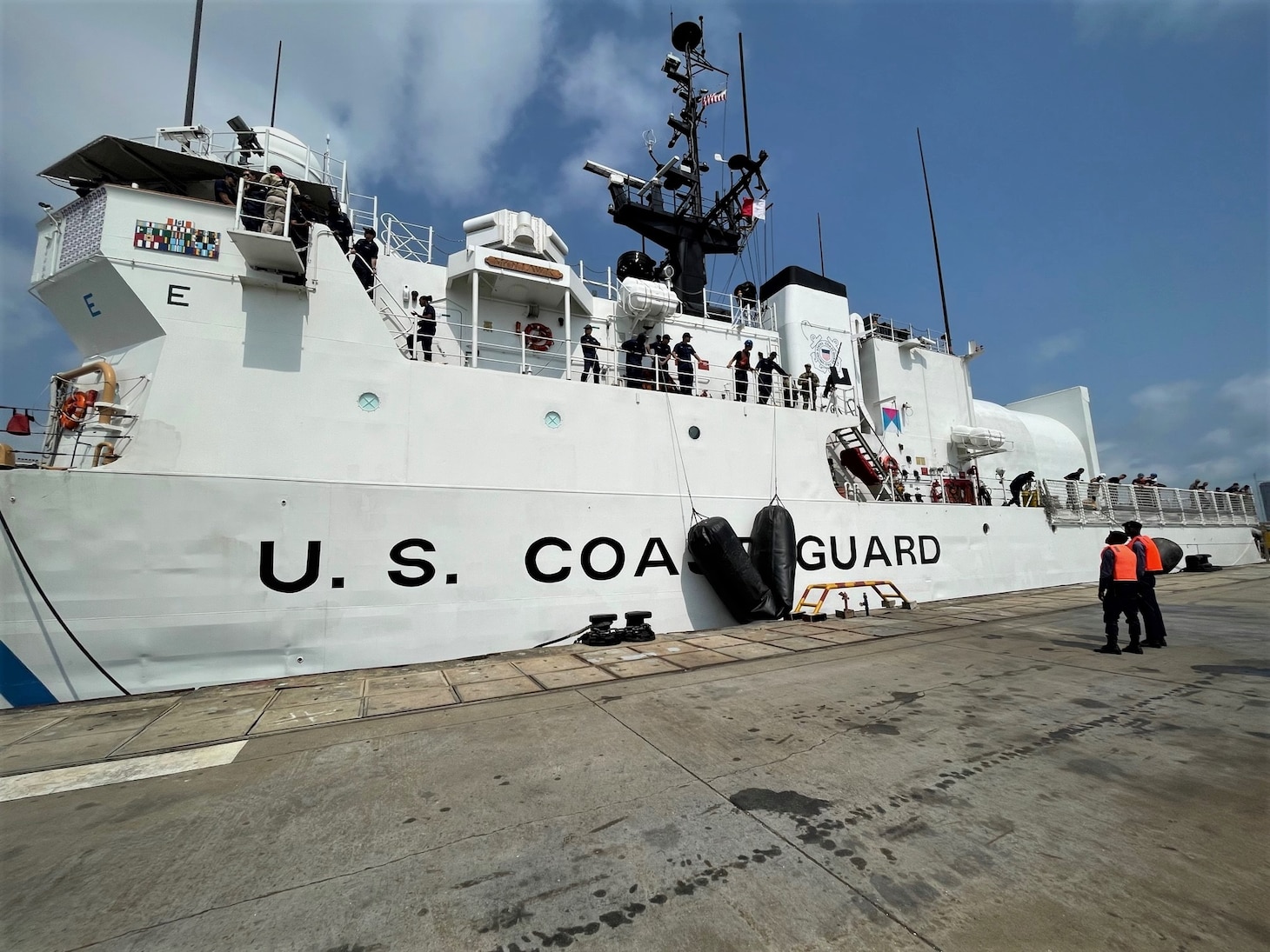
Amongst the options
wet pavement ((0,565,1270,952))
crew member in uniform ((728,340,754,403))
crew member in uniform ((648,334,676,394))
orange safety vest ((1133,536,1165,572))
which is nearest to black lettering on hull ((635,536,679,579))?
crew member in uniform ((648,334,676,394))

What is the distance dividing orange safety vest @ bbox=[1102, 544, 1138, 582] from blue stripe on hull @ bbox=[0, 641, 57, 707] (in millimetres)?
10521

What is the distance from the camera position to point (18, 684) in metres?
4.73

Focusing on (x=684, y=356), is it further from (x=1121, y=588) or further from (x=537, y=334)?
(x=1121, y=588)

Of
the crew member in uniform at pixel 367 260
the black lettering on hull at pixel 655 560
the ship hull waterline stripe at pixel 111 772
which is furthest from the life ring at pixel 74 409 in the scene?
the black lettering on hull at pixel 655 560

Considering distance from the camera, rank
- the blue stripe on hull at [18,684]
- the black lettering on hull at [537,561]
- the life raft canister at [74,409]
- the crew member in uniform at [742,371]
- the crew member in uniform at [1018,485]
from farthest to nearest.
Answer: the crew member in uniform at [1018,485] < the crew member in uniform at [742,371] < the black lettering on hull at [537,561] < the life raft canister at [74,409] < the blue stripe on hull at [18,684]

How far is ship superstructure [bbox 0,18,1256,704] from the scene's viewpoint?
16.7ft

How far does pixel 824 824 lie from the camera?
238 centimetres

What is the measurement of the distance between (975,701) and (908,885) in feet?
8.83

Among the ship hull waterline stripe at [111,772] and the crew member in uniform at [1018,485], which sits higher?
the crew member in uniform at [1018,485]

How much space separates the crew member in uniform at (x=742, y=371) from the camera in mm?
9248

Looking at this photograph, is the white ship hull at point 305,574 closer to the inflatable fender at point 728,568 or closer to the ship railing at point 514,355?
the inflatable fender at point 728,568

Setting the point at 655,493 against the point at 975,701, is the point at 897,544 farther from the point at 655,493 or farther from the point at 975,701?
the point at 975,701

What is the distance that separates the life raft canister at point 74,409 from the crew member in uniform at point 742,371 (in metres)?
8.17

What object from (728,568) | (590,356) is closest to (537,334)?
(590,356)
